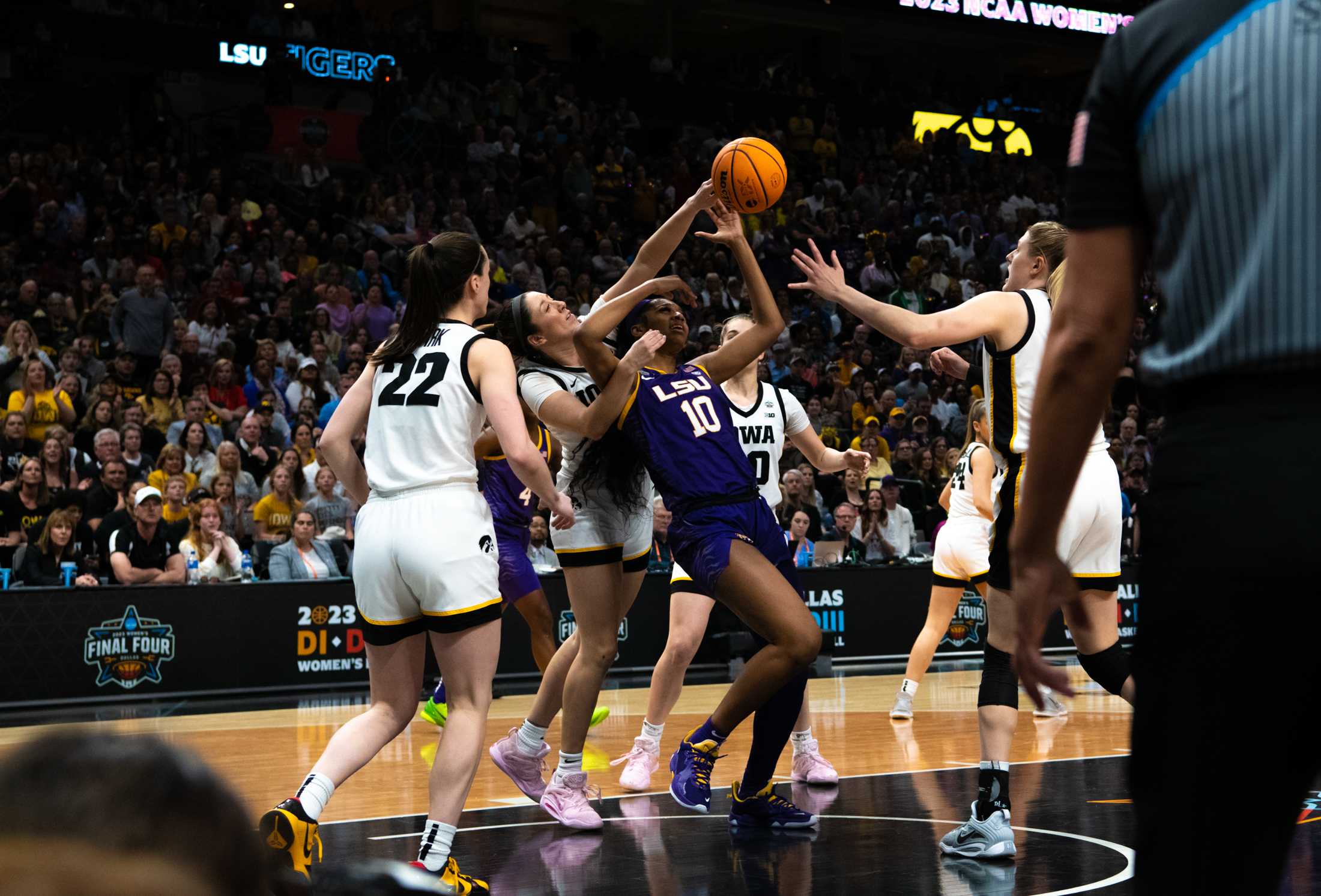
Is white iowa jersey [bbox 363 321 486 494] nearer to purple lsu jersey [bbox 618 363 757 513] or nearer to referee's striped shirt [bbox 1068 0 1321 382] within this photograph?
purple lsu jersey [bbox 618 363 757 513]

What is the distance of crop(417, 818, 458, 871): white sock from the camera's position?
15.0 ft

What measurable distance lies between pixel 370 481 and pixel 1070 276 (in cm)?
334

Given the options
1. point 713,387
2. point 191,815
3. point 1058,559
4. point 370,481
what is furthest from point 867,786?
point 191,815

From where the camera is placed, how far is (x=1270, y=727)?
176cm

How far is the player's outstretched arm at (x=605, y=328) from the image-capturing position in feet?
18.4

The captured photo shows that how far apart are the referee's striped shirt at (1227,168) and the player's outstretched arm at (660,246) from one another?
4.37 metres

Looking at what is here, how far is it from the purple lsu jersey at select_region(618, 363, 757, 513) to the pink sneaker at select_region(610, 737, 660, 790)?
1.74 meters

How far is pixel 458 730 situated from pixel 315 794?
19.5 inches

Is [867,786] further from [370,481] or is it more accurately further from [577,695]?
[370,481]

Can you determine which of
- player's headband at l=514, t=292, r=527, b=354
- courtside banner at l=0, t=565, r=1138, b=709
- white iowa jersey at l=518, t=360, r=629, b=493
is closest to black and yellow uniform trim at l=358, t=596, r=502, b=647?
white iowa jersey at l=518, t=360, r=629, b=493

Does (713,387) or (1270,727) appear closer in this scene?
(1270,727)

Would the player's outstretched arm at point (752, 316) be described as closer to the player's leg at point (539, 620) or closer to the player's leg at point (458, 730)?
the player's leg at point (458, 730)

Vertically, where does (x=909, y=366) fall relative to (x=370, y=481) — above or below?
above

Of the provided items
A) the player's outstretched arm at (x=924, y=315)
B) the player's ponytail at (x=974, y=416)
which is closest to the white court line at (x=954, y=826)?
the player's outstretched arm at (x=924, y=315)
